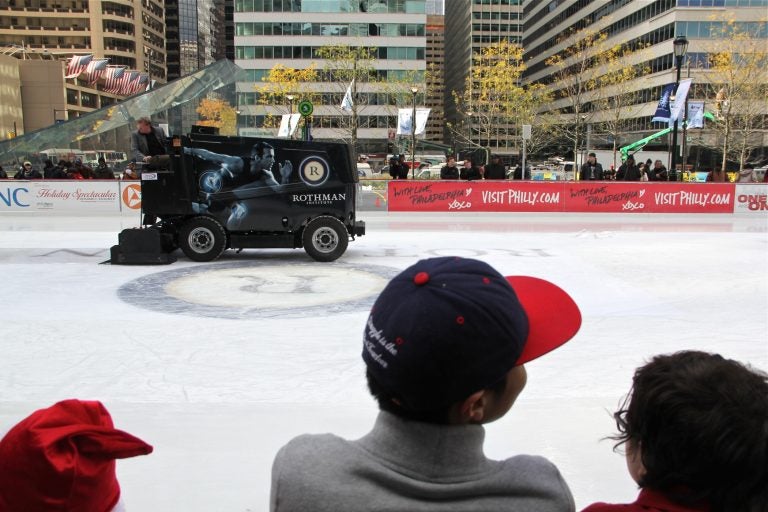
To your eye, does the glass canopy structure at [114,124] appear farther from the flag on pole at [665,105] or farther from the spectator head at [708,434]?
the spectator head at [708,434]

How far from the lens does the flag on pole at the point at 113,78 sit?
229 ft

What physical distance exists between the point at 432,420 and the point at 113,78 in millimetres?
77225

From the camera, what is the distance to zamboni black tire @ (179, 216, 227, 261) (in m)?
10.2

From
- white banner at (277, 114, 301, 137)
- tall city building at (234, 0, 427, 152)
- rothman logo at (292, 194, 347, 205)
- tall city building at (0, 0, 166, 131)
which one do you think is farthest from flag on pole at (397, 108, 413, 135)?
tall city building at (0, 0, 166, 131)

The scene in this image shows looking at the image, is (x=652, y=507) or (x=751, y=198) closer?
(x=652, y=507)

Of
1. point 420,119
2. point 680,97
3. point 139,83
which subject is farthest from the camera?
point 139,83

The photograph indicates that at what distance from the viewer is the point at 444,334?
1.18 m

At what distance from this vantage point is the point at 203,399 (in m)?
4.38

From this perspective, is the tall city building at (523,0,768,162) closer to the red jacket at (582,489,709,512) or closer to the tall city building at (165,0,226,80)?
the red jacket at (582,489,709,512)

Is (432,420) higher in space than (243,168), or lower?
lower

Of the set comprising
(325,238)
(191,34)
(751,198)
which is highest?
(191,34)

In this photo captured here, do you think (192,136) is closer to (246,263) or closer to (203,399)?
(246,263)

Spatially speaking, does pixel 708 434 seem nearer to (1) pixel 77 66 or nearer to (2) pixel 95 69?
(2) pixel 95 69

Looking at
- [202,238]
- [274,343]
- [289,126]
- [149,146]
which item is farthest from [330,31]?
[274,343]
